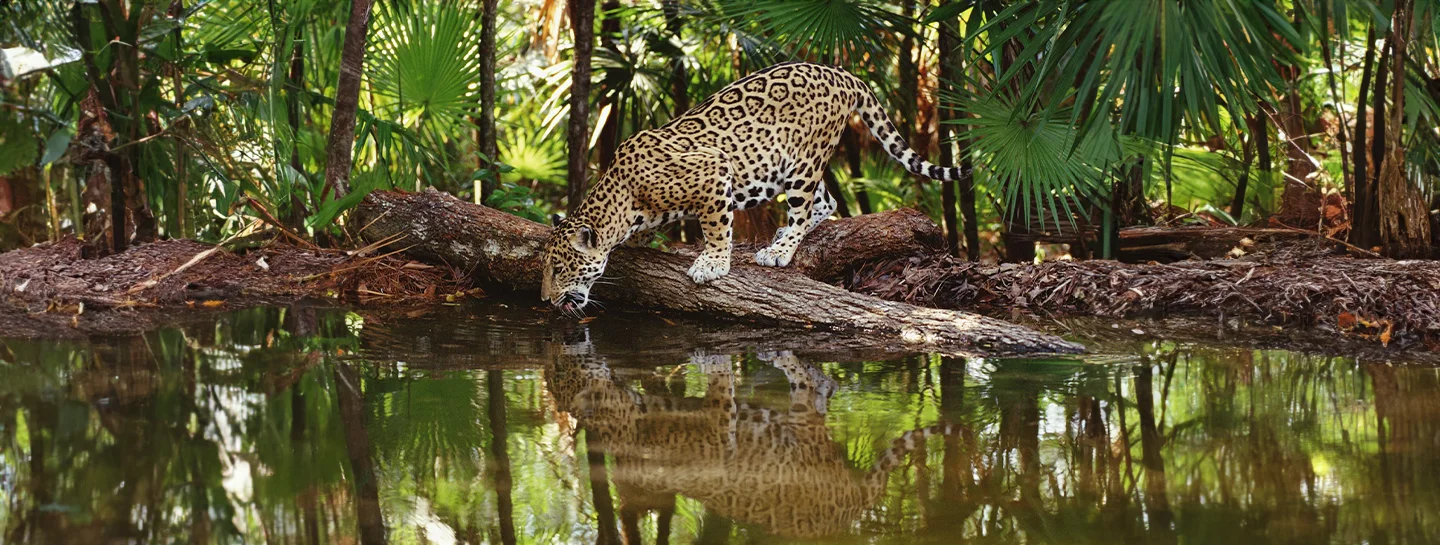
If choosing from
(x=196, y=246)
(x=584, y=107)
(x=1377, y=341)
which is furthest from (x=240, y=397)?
(x=1377, y=341)

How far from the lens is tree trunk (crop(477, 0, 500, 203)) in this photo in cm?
859

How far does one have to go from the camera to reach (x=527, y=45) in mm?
12086

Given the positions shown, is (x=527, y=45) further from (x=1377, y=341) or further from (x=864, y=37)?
(x=1377, y=341)

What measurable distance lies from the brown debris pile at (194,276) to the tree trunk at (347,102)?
535 mm

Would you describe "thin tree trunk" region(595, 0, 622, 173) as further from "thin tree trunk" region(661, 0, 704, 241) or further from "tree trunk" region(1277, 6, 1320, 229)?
"tree trunk" region(1277, 6, 1320, 229)

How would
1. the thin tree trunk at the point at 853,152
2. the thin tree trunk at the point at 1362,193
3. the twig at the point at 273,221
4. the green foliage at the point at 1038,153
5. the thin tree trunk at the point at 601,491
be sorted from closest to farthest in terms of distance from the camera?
the thin tree trunk at the point at 601,491 < the green foliage at the point at 1038,153 < the thin tree trunk at the point at 1362,193 < the twig at the point at 273,221 < the thin tree trunk at the point at 853,152

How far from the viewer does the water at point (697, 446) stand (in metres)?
2.98

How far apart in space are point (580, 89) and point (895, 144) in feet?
7.95

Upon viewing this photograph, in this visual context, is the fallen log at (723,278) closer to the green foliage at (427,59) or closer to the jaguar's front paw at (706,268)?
the jaguar's front paw at (706,268)

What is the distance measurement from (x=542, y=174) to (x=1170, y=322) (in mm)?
6217

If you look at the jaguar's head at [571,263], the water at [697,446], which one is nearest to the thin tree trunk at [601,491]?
the water at [697,446]

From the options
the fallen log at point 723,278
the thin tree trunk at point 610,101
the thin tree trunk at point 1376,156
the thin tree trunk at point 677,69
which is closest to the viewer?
the fallen log at point 723,278

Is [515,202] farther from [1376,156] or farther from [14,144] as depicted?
[1376,156]

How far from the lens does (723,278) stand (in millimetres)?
6680
